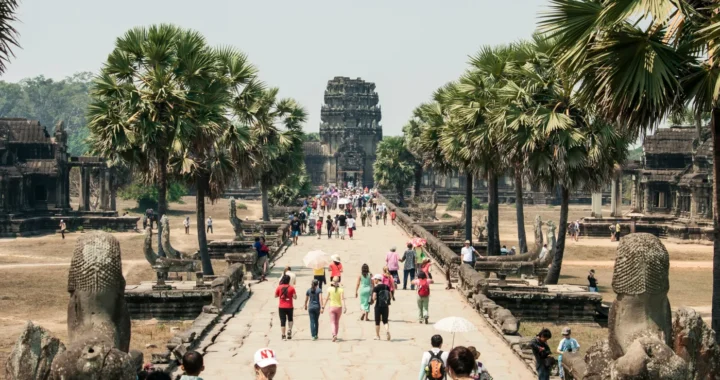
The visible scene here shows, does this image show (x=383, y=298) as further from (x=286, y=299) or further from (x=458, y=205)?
(x=458, y=205)

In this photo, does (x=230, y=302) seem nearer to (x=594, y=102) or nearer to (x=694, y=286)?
(x=594, y=102)

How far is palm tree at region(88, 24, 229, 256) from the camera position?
82.6 feet

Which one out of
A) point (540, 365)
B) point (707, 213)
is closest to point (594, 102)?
point (540, 365)

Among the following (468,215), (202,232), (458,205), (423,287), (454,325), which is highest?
(468,215)

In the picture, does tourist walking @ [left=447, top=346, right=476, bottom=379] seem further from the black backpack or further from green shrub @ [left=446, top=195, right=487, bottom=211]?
green shrub @ [left=446, top=195, right=487, bottom=211]

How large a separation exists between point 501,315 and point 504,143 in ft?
27.3

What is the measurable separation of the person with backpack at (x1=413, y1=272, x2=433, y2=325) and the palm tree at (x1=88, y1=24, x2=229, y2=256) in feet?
28.1

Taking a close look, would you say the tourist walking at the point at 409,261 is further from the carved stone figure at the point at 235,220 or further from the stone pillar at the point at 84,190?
the stone pillar at the point at 84,190

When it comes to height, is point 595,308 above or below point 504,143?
below

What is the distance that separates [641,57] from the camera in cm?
1250

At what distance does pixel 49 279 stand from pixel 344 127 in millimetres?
92558

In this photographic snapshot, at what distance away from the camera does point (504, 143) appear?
2595cm

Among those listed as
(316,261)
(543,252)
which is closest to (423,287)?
(316,261)

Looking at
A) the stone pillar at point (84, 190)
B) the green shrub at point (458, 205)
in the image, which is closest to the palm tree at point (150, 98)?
the stone pillar at point (84, 190)
